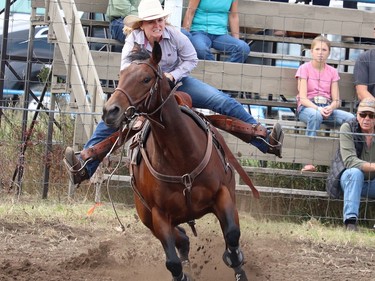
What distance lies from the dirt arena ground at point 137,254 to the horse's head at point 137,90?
83.9 inches

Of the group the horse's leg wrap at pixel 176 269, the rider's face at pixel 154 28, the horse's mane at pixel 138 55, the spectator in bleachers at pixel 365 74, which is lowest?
the horse's leg wrap at pixel 176 269

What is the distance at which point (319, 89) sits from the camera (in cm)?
1148

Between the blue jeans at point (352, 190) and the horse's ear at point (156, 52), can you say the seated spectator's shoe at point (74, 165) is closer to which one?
the horse's ear at point (156, 52)

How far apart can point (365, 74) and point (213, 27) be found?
199 centimetres

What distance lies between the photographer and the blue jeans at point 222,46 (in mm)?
11531

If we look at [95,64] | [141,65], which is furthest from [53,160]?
[141,65]

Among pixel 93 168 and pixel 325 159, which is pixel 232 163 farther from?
pixel 325 159

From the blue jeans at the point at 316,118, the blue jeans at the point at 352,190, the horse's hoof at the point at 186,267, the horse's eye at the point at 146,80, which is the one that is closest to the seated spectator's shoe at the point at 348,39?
the blue jeans at the point at 316,118

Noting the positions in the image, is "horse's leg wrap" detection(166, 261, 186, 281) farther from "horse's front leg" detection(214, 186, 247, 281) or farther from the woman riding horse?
the woman riding horse

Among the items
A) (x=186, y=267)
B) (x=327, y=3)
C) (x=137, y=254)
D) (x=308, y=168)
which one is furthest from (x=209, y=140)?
(x=327, y=3)

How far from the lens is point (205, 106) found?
8.41 meters

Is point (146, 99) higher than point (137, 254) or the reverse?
higher

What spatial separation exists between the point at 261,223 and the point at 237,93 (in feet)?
8.28

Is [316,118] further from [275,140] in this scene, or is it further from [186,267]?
[186,267]
